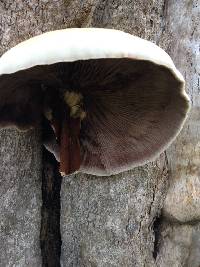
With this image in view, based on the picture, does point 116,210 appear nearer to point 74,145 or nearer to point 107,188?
point 107,188

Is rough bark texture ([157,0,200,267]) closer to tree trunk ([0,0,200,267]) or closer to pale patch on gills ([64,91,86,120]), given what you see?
tree trunk ([0,0,200,267])

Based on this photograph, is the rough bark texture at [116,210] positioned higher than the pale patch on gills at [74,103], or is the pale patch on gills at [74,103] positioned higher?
the pale patch on gills at [74,103]

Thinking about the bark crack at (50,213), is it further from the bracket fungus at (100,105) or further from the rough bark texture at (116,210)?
the bracket fungus at (100,105)

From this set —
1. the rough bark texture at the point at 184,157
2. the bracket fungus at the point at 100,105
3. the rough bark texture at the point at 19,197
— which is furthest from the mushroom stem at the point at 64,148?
the rough bark texture at the point at 184,157

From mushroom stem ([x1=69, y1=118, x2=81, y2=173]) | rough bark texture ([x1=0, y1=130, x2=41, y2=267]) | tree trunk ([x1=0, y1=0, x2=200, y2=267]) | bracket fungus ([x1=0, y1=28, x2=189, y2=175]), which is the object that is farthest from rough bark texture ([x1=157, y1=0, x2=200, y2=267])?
rough bark texture ([x1=0, y1=130, x2=41, y2=267])

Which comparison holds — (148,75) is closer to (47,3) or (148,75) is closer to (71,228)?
(47,3)

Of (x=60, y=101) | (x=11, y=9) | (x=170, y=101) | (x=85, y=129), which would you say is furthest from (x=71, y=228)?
(x=11, y=9)

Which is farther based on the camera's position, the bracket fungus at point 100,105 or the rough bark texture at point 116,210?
the rough bark texture at point 116,210
